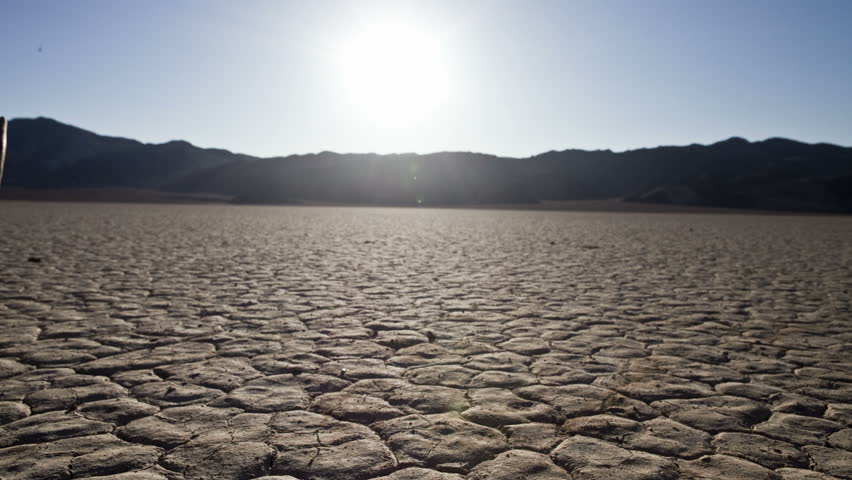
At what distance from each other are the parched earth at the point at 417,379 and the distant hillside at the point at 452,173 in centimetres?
5322

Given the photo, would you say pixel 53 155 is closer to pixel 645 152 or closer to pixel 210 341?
pixel 645 152

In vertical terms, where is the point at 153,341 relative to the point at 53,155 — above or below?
below

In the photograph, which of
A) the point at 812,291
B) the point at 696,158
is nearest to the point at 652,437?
the point at 812,291

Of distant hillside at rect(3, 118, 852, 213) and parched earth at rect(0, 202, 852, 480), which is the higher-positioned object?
distant hillside at rect(3, 118, 852, 213)

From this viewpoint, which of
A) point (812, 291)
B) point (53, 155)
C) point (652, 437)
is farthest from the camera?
point (53, 155)

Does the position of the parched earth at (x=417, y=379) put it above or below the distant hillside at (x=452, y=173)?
below

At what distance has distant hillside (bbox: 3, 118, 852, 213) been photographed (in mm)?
61312

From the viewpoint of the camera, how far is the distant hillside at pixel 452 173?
61.3 meters

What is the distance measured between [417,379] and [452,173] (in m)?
79.8

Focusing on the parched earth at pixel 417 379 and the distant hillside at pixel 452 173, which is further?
the distant hillside at pixel 452 173

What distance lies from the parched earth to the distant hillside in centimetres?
5322

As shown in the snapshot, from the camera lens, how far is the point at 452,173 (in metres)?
82.0

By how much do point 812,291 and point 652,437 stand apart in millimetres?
5553

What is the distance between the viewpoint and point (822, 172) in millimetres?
81312
